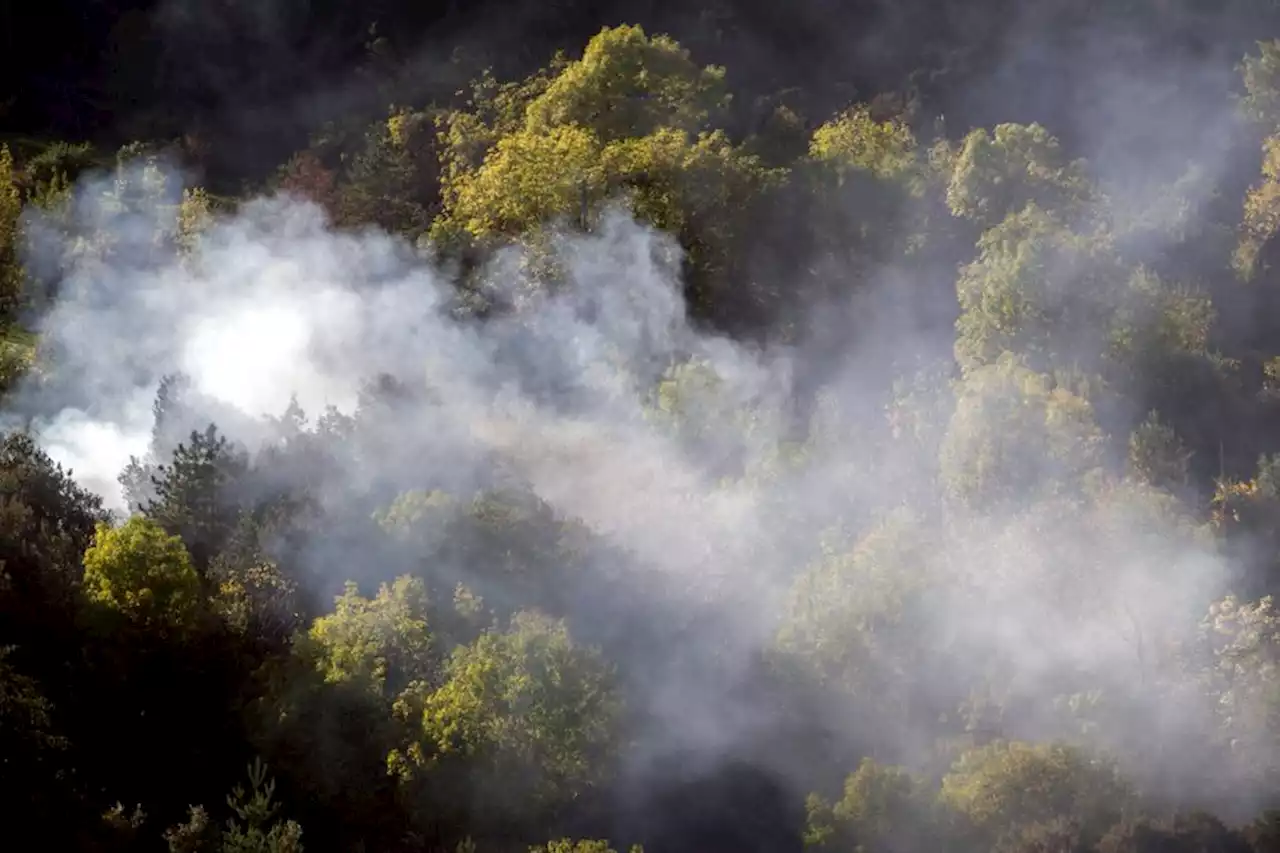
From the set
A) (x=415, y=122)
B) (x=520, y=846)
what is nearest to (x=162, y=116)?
(x=415, y=122)

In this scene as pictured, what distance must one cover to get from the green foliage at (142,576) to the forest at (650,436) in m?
0.06

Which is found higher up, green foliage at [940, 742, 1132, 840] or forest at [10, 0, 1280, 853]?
forest at [10, 0, 1280, 853]

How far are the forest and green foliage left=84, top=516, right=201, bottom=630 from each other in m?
0.06

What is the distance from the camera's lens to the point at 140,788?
19.4 m

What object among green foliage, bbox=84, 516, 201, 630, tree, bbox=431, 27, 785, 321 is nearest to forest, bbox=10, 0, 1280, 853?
green foliage, bbox=84, 516, 201, 630

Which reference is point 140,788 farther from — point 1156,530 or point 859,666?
point 1156,530

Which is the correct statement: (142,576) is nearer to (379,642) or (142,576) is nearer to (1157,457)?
(379,642)

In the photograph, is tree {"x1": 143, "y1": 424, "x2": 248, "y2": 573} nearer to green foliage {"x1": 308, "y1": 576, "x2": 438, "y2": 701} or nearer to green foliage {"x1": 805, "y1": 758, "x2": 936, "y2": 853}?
green foliage {"x1": 308, "y1": 576, "x2": 438, "y2": 701}

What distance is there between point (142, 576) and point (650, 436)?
14515 millimetres

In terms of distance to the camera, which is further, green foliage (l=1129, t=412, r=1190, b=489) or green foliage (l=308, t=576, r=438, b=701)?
green foliage (l=1129, t=412, r=1190, b=489)

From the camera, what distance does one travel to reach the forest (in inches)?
855

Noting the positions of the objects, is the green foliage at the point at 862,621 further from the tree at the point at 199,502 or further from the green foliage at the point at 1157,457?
the tree at the point at 199,502

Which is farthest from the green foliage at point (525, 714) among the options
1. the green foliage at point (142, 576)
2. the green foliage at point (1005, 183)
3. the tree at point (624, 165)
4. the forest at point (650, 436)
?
the green foliage at point (1005, 183)

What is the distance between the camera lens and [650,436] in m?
32.2
